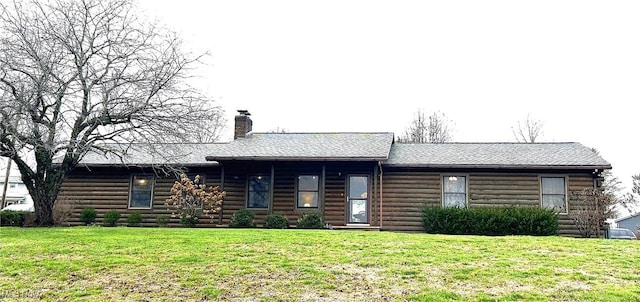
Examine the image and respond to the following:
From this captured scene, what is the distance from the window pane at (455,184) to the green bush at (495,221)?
5.10 ft

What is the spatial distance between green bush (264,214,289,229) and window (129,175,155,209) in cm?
525

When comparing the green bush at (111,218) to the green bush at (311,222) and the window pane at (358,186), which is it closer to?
the green bush at (311,222)

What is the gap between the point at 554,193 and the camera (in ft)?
61.7

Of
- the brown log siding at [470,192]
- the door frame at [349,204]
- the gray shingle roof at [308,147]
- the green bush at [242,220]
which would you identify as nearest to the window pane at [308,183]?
the gray shingle roof at [308,147]

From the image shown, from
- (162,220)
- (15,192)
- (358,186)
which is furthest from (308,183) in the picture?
(15,192)

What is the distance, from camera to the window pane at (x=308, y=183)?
19.8m

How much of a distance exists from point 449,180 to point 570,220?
410 cm

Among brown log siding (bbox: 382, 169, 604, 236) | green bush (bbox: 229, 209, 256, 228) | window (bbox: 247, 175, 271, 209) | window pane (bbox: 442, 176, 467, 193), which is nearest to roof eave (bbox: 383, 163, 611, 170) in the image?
brown log siding (bbox: 382, 169, 604, 236)

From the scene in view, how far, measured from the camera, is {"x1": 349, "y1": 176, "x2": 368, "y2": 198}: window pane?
19.5 m

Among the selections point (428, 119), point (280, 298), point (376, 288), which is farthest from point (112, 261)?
point (428, 119)

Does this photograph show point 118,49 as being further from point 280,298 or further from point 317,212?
point 280,298

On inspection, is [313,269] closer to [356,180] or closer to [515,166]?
[356,180]

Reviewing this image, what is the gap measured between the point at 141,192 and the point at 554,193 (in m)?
14.8

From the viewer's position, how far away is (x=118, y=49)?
16.4 meters
